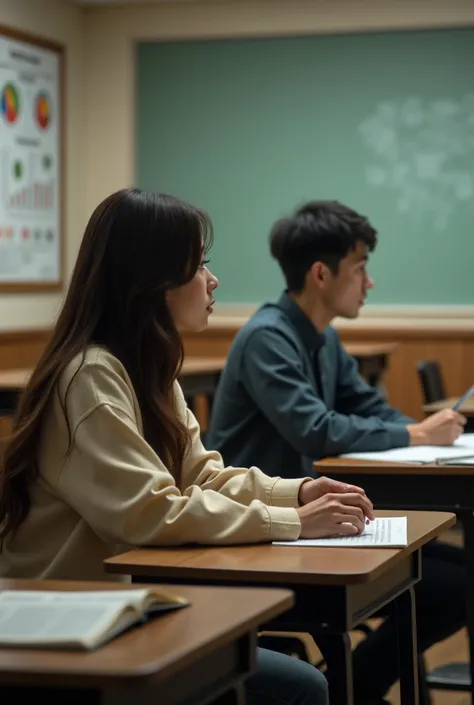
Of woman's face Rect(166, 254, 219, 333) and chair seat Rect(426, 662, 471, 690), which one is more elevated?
woman's face Rect(166, 254, 219, 333)

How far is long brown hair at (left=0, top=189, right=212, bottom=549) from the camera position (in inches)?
81.2

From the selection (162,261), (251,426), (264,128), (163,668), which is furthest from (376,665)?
(264,128)

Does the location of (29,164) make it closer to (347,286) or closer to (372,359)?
(372,359)

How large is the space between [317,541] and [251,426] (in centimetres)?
125

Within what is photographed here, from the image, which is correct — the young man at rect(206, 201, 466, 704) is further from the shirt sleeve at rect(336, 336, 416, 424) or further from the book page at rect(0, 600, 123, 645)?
the book page at rect(0, 600, 123, 645)

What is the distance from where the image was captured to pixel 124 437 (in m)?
1.93

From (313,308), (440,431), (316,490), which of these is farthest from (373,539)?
(313,308)

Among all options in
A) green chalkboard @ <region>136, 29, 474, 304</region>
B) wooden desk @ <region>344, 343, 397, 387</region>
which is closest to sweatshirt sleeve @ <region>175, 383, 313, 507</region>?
wooden desk @ <region>344, 343, 397, 387</region>

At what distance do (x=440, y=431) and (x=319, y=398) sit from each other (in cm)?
34

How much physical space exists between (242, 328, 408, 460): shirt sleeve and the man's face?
10.8 inches

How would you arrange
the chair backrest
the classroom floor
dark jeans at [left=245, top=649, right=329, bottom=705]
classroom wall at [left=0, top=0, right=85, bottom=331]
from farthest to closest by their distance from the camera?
classroom wall at [left=0, top=0, right=85, bottom=331] → the chair backrest → the classroom floor → dark jeans at [left=245, top=649, right=329, bottom=705]

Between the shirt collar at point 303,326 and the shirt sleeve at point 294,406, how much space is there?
13 cm

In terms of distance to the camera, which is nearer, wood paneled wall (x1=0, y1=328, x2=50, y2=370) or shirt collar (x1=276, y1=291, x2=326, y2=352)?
shirt collar (x1=276, y1=291, x2=326, y2=352)

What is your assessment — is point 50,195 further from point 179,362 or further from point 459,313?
point 179,362
